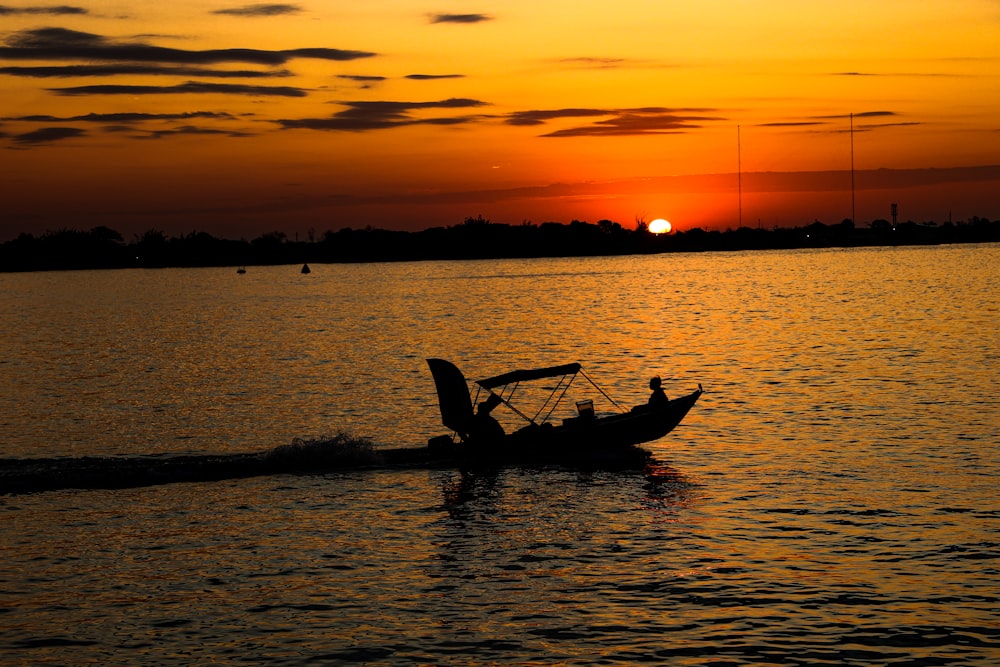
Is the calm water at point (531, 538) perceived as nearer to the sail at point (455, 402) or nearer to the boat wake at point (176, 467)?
the boat wake at point (176, 467)

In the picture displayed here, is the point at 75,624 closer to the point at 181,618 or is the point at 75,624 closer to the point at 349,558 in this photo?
the point at 181,618

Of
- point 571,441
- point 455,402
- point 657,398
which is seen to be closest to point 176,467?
point 455,402

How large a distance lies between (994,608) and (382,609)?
11.2m

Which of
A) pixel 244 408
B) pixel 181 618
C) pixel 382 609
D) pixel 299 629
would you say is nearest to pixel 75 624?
pixel 181 618

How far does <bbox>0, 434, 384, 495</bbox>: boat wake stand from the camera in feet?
109

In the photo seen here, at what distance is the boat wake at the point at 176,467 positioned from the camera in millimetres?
33375

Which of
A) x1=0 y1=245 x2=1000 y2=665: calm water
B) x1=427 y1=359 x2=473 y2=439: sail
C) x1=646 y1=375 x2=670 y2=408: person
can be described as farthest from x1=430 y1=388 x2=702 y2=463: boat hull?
x1=0 y1=245 x2=1000 y2=665: calm water

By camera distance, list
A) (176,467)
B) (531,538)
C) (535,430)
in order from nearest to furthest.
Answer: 1. (531,538)
2. (176,467)
3. (535,430)

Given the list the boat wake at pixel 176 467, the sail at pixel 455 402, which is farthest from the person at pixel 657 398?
the boat wake at pixel 176 467

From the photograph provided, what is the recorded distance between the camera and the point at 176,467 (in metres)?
35.2

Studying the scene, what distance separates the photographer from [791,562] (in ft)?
75.9

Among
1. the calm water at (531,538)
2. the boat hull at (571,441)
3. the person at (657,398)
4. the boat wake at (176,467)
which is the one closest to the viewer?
the calm water at (531,538)

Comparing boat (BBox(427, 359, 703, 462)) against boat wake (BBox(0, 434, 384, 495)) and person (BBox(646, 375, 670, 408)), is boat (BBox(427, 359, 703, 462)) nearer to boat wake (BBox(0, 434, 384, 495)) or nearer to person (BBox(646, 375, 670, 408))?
person (BBox(646, 375, 670, 408))

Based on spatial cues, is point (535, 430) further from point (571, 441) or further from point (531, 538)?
point (531, 538)
